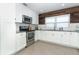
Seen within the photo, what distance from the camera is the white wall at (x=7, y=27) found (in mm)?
2094

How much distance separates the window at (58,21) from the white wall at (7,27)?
3.32 metres

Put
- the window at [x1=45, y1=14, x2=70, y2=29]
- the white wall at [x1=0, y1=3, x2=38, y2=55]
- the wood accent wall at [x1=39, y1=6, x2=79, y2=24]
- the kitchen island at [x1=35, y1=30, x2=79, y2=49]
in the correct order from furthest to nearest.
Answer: the window at [x1=45, y1=14, x2=70, y2=29]
the wood accent wall at [x1=39, y1=6, x2=79, y2=24]
the kitchen island at [x1=35, y1=30, x2=79, y2=49]
the white wall at [x1=0, y1=3, x2=38, y2=55]

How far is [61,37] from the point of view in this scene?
407 cm

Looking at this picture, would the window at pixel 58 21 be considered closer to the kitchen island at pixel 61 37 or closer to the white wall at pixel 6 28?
the kitchen island at pixel 61 37

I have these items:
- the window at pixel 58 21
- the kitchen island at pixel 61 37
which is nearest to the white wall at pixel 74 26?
the window at pixel 58 21

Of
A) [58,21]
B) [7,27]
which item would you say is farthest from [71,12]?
[7,27]

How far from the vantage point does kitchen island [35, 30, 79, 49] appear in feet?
11.7

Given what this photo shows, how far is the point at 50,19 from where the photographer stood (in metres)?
5.45

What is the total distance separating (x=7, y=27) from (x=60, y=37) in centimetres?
287

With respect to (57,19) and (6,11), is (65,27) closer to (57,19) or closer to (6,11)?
(57,19)

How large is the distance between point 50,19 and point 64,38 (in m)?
2.00

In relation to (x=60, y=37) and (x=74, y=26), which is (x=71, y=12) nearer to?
(x=74, y=26)

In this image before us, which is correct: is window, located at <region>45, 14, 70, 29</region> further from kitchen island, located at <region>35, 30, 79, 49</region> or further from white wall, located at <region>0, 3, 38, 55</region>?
white wall, located at <region>0, 3, 38, 55</region>

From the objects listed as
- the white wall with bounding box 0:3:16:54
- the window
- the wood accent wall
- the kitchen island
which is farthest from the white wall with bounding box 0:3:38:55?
the window
